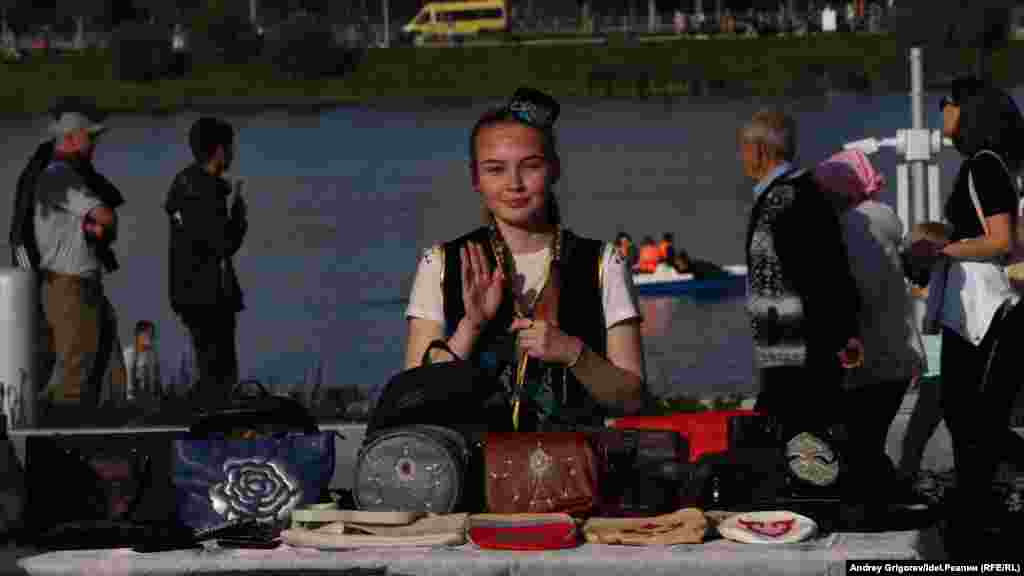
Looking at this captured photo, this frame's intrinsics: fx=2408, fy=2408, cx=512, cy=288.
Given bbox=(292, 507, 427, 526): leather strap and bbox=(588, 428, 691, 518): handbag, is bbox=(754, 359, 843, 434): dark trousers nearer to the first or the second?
bbox=(588, 428, 691, 518): handbag

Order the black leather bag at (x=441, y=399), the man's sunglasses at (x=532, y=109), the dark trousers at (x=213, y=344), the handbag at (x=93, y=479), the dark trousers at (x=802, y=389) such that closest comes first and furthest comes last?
the black leather bag at (x=441, y=399) → the man's sunglasses at (x=532, y=109) → the handbag at (x=93, y=479) → the dark trousers at (x=802, y=389) → the dark trousers at (x=213, y=344)

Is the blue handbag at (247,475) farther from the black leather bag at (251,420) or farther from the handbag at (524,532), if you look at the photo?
the handbag at (524,532)

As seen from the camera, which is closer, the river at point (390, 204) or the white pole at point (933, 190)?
the white pole at point (933, 190)

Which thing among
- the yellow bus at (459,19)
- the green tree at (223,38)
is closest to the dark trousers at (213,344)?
the green tree at (223,38)

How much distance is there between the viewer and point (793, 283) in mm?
7938

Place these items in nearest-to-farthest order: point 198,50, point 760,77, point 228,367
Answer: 1. point 228,367
2. point 760,77
3. point 198,50

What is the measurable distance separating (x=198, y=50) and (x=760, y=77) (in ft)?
107

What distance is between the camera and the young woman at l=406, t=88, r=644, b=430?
5.42 m

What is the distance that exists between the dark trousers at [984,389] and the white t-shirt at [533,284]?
2.78m

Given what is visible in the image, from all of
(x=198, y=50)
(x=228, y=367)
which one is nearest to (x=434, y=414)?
(x=228, y=367)

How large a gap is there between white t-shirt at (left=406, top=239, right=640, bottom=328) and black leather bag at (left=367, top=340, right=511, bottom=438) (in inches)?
7.6

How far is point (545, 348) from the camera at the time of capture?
5355 mm

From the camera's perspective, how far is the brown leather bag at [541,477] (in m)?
5.20

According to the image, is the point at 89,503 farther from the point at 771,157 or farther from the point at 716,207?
the point at 716,207
